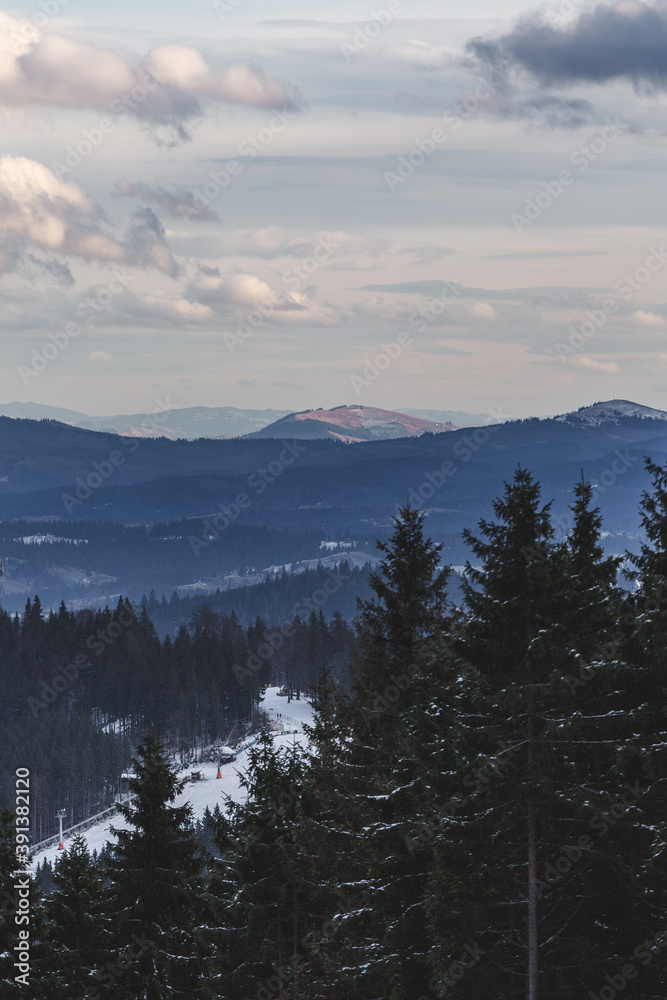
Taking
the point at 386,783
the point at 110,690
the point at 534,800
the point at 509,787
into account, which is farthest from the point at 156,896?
the point at 110,690

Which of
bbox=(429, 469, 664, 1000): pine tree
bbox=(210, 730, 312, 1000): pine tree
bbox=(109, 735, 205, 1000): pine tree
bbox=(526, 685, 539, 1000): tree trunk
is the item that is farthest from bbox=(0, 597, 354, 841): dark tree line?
bbox=(526, 685, 539, 1000): tree trunk

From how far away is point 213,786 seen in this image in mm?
120438

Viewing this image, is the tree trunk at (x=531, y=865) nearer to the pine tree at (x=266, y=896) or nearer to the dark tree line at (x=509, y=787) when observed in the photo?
the dark tree line at (x=509, y=787)

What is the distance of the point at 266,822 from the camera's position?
25438mm

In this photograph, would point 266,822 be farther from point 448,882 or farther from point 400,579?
point 448,882

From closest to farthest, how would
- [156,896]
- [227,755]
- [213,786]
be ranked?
[156,896] → [213,786] → [227,755]

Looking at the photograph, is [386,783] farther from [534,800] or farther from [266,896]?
[266,896]

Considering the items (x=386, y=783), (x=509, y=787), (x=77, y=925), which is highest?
(x=386, y=783)

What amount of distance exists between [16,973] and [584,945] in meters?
13.3

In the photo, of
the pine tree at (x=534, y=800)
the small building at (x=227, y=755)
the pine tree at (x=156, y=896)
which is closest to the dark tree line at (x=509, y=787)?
the pine tree at (x=534, y=800)

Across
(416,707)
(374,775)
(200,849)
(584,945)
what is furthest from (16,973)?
(584,945)

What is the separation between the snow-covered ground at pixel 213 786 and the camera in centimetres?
10719

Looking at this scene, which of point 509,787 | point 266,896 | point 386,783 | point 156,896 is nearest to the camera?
point 509,787

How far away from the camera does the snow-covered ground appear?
Result: 4220 inches
